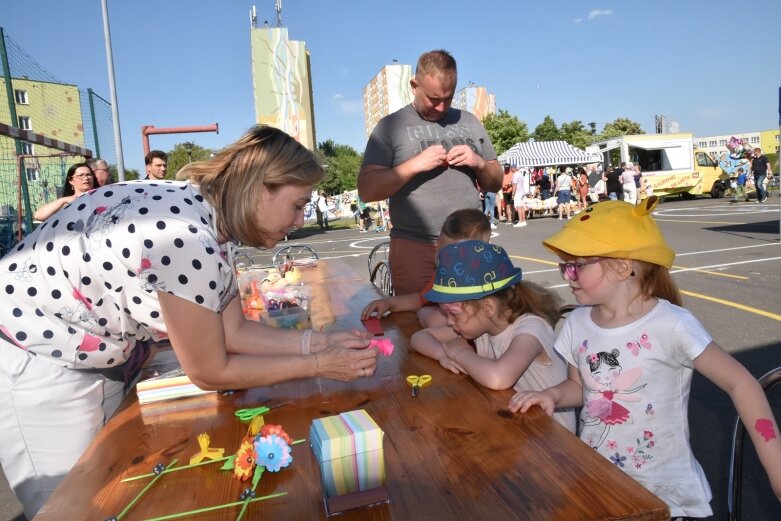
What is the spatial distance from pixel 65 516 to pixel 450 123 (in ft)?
9.10

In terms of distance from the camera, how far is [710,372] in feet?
4.88

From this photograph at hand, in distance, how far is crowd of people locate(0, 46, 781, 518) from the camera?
57.2 inches

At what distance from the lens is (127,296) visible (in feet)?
4.97

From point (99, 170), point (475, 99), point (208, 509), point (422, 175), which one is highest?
point (475, 99)

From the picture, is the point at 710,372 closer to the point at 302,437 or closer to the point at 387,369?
the point at 387,369

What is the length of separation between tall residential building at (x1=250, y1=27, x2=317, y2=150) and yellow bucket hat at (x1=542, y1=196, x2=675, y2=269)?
35129mm

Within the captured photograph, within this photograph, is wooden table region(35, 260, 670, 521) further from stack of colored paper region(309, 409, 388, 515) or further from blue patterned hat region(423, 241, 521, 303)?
blue patterned hat region(423, 241, 521, 303)

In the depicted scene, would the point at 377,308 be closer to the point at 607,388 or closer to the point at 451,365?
the point at 451,365

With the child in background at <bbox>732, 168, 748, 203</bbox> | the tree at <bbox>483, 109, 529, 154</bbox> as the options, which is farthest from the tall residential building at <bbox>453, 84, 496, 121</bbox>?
the child in background at <bbox>732, 168, 748, 203</bbox>

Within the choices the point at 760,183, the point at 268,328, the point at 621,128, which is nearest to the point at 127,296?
the point at 268,328

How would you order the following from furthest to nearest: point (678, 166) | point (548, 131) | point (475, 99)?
1. point (475, 99)
2. point (548, 131)
3. point (678, 166)

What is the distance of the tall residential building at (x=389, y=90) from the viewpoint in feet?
258

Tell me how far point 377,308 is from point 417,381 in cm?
A: 97

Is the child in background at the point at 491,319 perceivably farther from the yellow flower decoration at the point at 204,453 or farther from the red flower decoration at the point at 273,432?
the yellow flower decoration at the point at 204,453
